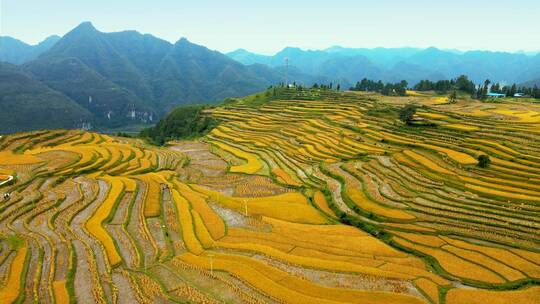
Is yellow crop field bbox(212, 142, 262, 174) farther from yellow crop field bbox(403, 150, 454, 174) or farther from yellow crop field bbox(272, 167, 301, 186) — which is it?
yellow crop field bbox(403, 150, 454, 174)

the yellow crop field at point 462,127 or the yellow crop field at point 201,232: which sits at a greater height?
the yellow crop field at point 462,127

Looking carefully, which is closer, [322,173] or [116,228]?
[116,228]

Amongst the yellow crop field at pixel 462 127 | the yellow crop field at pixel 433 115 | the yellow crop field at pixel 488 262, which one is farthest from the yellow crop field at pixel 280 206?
the yellow crop field at pixel 433 115

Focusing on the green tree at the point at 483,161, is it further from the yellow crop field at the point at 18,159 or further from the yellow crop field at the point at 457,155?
the yellow crop field at the point at 18,159

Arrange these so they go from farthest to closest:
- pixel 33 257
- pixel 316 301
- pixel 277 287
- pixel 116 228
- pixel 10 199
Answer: pixel 10 199
pixel 116 228
pixel 33 257
pixel 277 287
pixel 316 301

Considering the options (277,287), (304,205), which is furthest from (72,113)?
(277,287)

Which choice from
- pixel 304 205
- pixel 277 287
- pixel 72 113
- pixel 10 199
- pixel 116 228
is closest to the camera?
pixel 277 287

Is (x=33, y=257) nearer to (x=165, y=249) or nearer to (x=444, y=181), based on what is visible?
(x=165, y=249)

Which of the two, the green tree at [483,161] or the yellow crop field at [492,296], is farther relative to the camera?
the green tree at [483,161]
